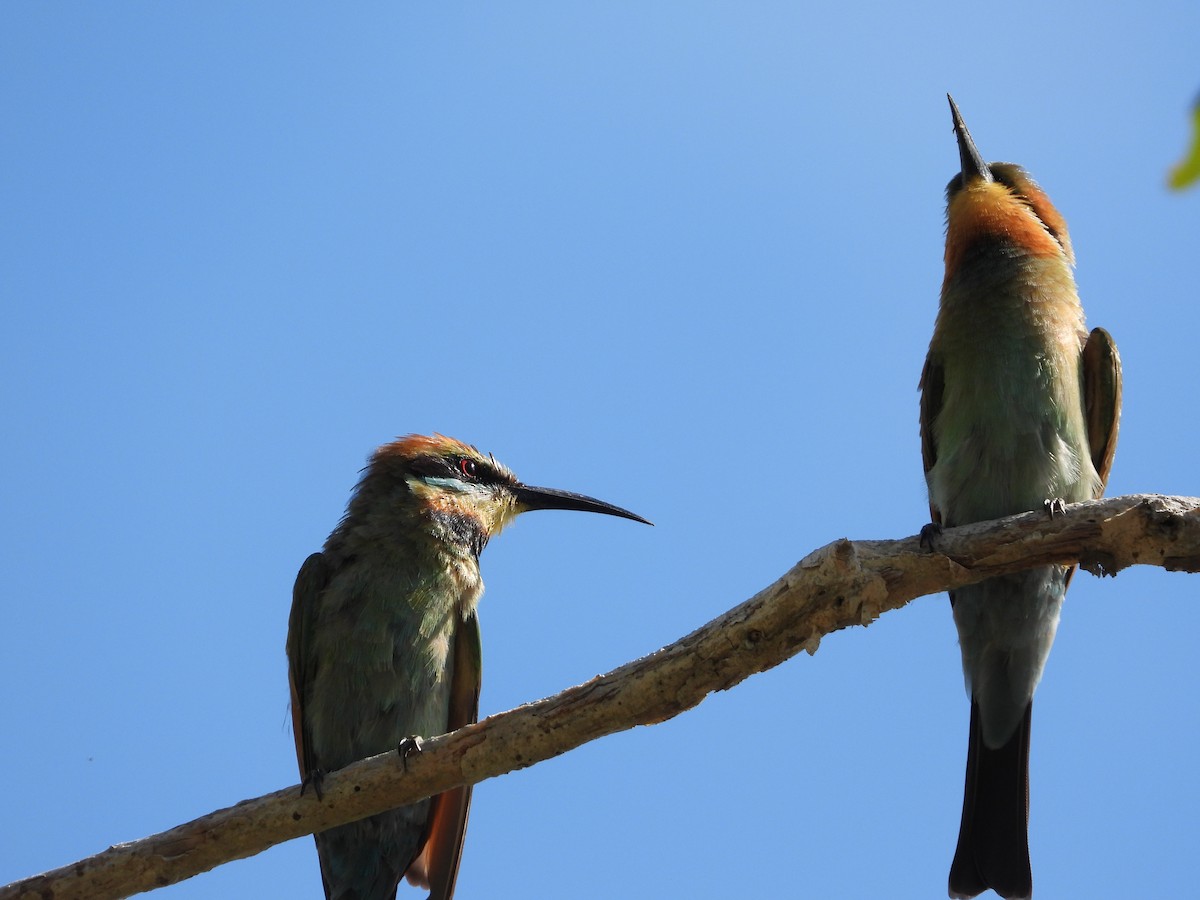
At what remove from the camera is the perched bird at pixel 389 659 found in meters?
4.07

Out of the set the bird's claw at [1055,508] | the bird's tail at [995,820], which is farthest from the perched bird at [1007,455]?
the bird's claw at [1055,508]

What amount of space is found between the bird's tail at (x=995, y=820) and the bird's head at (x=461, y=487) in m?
1.97

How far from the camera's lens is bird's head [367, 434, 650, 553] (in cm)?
460

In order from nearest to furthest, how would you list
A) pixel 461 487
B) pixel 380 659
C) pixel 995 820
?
pixel 995 820 → pixel 380 659 → pixel 461 487

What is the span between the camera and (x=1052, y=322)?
156 inches

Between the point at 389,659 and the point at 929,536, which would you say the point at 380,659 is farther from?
the point at 929,536

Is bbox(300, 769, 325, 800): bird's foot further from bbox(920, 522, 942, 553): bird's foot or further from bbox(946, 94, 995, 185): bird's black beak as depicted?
bbox(946, 94, 995, 185): bird's black beak

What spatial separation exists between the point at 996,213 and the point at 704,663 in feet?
7.76

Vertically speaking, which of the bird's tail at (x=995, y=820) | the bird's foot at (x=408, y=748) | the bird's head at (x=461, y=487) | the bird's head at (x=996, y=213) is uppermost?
the bird's head at (x=996, y=213)

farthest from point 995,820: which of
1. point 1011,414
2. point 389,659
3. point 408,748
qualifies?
point 389,659

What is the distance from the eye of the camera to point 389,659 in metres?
4.11

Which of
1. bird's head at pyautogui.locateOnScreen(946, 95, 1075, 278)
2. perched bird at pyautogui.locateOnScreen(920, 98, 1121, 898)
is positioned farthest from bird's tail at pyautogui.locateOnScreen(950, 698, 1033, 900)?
bird's head at pyautogui.locateOnScreen(946, 95, 1075, 278)

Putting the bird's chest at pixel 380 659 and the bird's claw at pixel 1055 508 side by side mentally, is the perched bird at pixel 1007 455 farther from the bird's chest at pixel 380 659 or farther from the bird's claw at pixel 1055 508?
the bird's chest at pixel 380 659

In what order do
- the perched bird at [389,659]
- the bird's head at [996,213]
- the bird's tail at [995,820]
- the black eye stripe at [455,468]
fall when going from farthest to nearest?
the black eye stripe at [455,468] < the bird's head at [996,213] < the perched bird at [389,659] < the bird's tail at [995,820]
